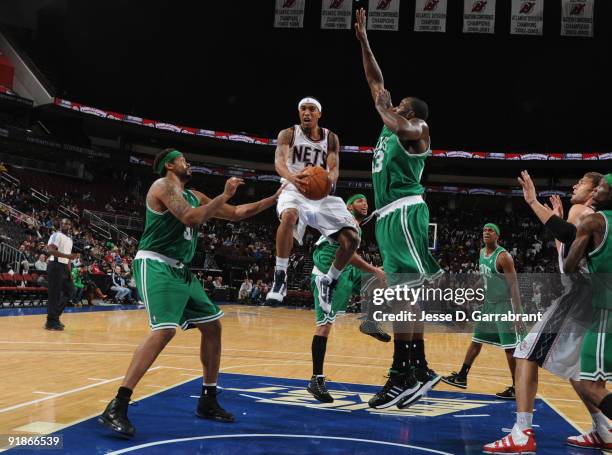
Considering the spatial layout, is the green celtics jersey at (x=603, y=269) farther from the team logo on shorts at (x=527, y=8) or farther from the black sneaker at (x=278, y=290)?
the team logo on shorts at (x=527, y=8)

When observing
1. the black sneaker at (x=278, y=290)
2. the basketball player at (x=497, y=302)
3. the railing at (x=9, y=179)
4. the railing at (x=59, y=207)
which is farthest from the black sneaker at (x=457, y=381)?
the railing at (x=9, y=179)

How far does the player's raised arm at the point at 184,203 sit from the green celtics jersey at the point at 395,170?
1319mm

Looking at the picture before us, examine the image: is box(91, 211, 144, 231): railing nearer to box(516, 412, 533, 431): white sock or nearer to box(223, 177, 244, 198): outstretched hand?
box(223, 177, 244, 198): outstretched hand

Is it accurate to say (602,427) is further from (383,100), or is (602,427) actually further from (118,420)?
(118,420)

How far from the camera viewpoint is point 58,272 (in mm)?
10594

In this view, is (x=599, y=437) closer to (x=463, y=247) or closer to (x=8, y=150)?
(x=463, y=247)

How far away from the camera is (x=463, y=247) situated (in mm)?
31547

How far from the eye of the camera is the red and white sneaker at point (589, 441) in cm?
453

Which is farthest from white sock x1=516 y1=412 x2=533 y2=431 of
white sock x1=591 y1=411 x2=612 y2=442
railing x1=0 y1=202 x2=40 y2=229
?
railing x1=0 y1=202 x2=40 y2=229

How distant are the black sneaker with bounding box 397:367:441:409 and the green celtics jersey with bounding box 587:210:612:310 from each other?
1623mm

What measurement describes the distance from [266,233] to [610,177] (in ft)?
97.1

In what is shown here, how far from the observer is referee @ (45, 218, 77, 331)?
1040cm

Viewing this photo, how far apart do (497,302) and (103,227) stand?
22.6 metres

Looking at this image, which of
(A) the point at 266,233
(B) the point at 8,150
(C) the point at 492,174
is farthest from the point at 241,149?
(C) the point at 492,174
